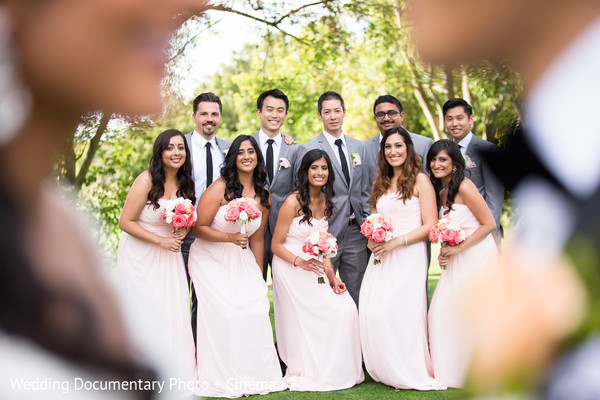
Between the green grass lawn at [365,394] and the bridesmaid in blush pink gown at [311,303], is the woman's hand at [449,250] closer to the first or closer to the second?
the bridesmaid in blush pink gown at [311,303]

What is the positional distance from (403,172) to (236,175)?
1918 millimetres

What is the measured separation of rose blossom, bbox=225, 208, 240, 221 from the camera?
6109mm

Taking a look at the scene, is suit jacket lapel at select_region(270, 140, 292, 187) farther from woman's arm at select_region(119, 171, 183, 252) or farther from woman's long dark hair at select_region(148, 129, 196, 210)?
woman's arm at select_region(119, 171, 183, 252)

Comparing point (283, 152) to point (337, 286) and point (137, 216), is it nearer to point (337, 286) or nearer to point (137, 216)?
point (337, 286)

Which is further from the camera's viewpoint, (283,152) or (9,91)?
(283,152)

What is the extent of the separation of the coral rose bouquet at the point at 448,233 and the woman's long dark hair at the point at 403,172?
615 mm

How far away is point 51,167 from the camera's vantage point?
1.72 ft

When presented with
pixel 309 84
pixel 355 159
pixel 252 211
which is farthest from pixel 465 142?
pixel 309 84

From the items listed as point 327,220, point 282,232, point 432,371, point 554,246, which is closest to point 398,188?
point 327,220

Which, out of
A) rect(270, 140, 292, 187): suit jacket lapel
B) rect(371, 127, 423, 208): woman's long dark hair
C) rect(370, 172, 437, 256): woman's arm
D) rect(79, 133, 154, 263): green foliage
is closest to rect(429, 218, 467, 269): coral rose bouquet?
rect(370, 172, 437, 256): woman's arm

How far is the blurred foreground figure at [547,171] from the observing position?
1.62ft

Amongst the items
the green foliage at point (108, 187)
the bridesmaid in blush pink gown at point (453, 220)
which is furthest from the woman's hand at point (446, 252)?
the green foliage at point (108, 187)

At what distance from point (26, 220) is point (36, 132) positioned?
8cm

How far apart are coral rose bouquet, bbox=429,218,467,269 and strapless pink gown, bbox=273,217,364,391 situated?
1.26 m
